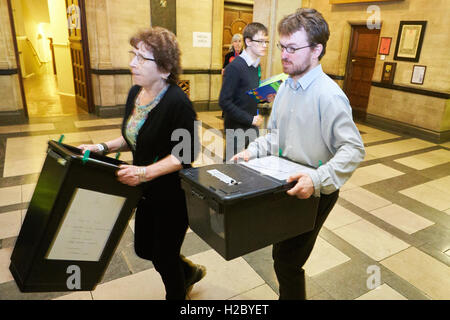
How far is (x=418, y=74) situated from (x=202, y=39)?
15.3 ft

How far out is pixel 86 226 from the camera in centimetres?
143

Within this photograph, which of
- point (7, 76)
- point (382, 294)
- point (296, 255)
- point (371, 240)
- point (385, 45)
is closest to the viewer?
point (296, 255)

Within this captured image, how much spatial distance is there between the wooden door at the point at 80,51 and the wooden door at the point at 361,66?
6.07 meters

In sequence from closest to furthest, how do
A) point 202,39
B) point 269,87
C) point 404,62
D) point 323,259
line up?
point 269,87
point 323,259
point 404,62
point 202,39

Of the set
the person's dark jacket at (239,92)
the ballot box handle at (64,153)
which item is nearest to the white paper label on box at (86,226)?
the ballot box handle at (64,153)

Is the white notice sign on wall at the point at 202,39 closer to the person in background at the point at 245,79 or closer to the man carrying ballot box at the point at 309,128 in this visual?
the person in background at the point at 245,79

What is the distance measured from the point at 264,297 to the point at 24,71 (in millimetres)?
13442

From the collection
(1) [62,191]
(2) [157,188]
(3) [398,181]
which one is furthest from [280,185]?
(3) [398,181]

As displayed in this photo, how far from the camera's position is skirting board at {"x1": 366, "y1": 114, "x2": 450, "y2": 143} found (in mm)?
6007

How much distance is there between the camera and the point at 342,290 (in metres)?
2.17

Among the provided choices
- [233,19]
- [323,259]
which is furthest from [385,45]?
[323,259]

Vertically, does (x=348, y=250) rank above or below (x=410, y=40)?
below

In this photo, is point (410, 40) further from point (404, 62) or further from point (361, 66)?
point (361, 66)

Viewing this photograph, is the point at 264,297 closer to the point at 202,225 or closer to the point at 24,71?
the point at 202,225
